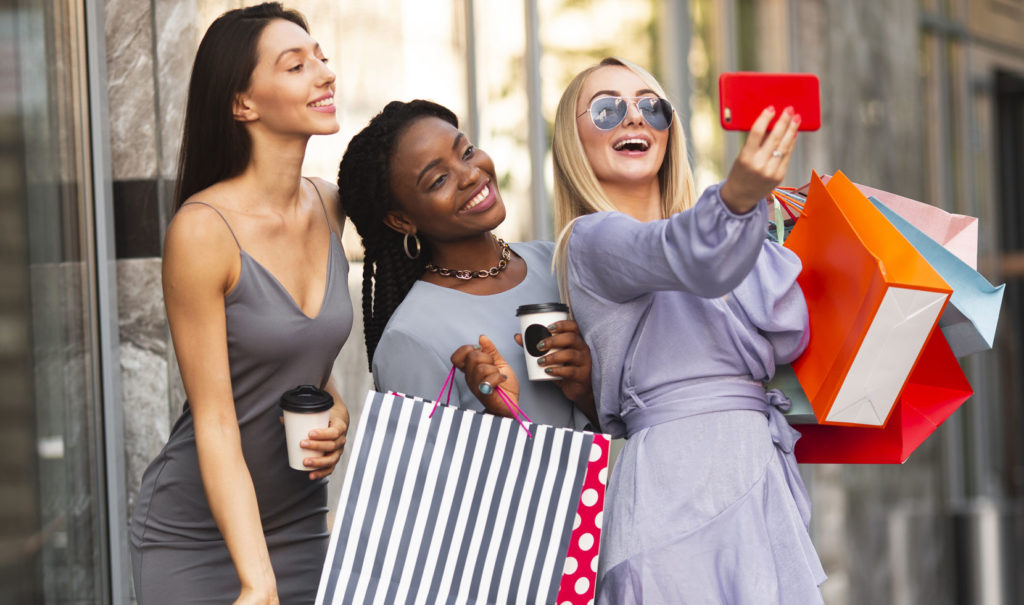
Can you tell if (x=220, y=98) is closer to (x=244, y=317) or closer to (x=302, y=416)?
(x=244, y=317)

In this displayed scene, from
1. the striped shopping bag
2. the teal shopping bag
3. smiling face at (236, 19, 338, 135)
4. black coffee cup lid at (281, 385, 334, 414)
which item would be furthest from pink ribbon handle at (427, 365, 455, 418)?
the teal shopping bag

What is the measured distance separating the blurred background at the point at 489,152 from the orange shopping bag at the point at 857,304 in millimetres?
1842

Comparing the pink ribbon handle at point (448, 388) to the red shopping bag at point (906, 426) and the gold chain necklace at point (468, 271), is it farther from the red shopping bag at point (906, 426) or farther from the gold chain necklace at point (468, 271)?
the red shopping bag at point (906, 426)

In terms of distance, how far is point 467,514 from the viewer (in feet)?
7.92

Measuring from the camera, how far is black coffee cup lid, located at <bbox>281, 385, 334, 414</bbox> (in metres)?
2.50

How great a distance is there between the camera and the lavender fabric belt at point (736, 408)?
97.0 inches

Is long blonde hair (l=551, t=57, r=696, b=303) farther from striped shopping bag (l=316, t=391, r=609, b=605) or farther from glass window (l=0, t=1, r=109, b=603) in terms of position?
glass window (l=0, t=1, r=109, b=603)

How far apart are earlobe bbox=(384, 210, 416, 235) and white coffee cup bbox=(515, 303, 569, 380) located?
46 centimetres

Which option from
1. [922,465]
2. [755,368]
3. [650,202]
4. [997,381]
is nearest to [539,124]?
[650,202]

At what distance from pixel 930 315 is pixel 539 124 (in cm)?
364

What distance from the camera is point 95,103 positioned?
364cm

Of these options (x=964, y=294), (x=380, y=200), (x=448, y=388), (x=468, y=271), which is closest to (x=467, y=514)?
(x=448, y=388)

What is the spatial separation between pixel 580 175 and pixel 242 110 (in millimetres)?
736

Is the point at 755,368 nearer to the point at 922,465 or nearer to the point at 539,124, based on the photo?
the point at 539,124
